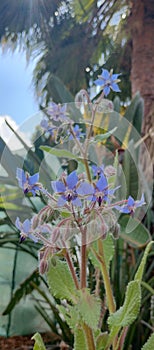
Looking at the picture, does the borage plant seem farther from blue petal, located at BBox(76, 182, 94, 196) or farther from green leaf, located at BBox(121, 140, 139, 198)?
green leaf, located at BBox(121, 140, 139, 198)

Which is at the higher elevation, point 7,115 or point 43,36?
point 43,36

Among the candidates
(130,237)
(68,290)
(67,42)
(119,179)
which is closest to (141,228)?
(130,237)

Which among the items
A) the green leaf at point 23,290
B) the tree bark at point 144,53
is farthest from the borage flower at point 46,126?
the tree bark at point 144,53

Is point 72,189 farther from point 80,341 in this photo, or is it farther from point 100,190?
point 80,341

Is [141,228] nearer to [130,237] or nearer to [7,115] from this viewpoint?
[130,237]

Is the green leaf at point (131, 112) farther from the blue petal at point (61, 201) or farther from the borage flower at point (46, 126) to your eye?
the blue petal at point (61, 201)

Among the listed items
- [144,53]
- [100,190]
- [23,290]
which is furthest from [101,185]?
[144,53]
